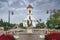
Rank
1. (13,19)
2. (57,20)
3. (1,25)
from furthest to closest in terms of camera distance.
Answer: (57,20) < (1,25) < (13,19)

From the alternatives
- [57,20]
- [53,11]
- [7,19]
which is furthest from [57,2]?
[7,19]

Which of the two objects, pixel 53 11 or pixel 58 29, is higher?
pixel 53 11

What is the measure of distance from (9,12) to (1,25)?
0.70m

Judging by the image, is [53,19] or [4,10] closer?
[4,10]

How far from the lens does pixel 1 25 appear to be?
1184cm

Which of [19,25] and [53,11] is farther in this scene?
[53,11]

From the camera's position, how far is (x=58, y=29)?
12.1m

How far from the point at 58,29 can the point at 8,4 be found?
2535mm

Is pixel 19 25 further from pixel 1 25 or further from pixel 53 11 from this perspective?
pixel 53 11

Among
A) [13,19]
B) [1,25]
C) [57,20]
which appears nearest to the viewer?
[13,19]

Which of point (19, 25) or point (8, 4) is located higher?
point (8, 4)

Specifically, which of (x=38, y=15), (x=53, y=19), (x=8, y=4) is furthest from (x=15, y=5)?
(x=53, y=19)

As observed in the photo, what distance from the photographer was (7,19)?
11.1m

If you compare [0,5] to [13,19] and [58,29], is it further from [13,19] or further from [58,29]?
[58,29]
